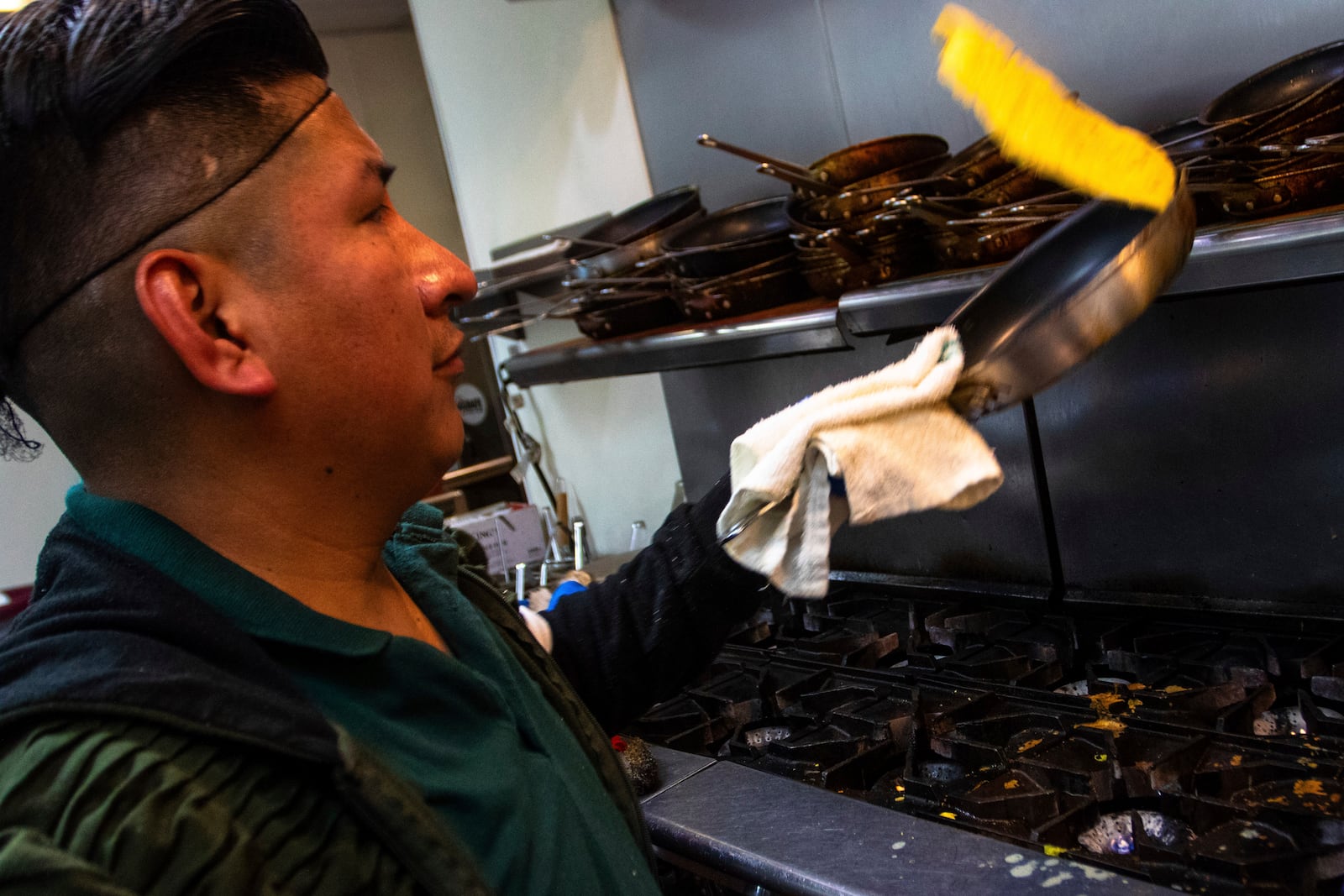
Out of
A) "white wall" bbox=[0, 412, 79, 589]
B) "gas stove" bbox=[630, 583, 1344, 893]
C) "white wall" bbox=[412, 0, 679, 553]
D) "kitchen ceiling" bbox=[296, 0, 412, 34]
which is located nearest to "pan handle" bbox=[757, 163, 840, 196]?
"gas stove" bbox=[630, 583, 1344, 893]

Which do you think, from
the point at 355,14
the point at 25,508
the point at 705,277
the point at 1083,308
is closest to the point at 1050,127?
the point at 1083,308

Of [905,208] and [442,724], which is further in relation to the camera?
→ [905,208]

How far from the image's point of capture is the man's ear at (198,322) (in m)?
0.71

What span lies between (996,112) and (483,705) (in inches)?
25.8

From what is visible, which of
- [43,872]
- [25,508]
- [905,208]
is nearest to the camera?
[43,872]

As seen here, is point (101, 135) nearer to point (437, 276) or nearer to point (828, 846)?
point (437, 276)

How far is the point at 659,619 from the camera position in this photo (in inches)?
43.3

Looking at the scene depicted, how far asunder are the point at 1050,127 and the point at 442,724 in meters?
0.70

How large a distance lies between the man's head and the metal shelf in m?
0.72

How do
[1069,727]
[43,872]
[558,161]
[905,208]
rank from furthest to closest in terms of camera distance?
[558,161] < [905,208] < [1069,727] < [43,872]

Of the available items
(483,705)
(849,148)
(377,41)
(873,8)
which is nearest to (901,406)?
(483,705)

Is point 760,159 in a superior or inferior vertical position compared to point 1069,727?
superior

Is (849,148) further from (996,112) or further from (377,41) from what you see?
(377,41)

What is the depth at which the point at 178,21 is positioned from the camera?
718 millimetres
